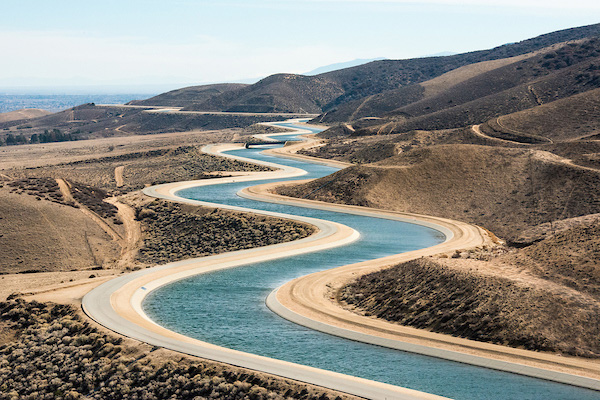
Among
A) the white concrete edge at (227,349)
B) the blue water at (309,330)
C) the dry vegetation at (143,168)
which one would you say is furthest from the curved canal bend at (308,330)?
the dry vegetation at (143,168)

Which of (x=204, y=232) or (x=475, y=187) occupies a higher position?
(x=475, y=187)

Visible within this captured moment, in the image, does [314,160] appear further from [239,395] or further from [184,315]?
[239,395]

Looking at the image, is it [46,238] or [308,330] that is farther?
[46,238]

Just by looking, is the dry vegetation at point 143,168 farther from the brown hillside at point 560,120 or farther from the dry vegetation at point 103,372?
the dry vegetation at point 103,372

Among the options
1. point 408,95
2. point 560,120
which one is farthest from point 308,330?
point 408,95

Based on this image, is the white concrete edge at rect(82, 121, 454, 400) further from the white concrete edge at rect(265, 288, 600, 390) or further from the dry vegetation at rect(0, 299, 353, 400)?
the white concrete edge at rect(265, 288, 600, 390)

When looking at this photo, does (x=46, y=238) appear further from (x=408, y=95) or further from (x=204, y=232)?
(x=408, y=95)
